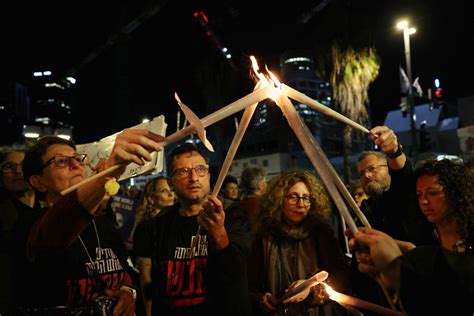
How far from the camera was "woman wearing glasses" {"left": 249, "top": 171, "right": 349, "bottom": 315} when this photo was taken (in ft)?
11.4

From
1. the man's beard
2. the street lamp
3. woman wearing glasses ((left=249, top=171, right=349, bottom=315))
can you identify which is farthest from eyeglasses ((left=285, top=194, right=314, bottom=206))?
the street lamp

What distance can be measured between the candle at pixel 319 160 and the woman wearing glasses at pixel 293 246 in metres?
1.94

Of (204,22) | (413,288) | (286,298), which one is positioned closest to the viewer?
(413,288)

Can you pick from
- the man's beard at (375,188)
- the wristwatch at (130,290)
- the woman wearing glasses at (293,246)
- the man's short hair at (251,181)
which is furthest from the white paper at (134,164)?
the man's short hair at (251,181)

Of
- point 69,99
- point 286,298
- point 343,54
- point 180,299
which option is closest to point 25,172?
point 180,299

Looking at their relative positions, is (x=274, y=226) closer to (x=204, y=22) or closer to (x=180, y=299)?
(x=180, y=299)

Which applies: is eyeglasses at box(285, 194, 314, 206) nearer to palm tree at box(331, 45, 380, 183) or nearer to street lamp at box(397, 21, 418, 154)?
palm tree at box(331, 45, 380, 183)

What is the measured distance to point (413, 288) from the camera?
1.45 m

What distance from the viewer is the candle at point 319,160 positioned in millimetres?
1480

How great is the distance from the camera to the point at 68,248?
2.69m

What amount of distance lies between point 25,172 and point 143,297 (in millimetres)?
1702

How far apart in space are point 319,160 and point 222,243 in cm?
148

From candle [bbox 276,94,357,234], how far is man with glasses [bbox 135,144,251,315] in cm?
95

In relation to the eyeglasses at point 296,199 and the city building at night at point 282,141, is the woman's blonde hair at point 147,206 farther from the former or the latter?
the city building at night at point 282,141
